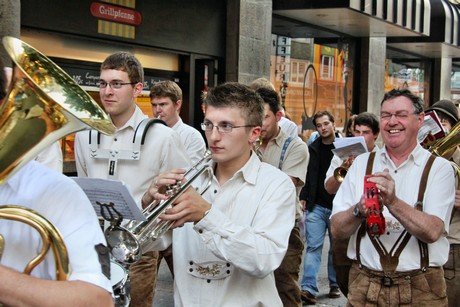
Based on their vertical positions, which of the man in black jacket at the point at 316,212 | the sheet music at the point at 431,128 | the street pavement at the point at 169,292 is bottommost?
the street pavement at the point at 169,292

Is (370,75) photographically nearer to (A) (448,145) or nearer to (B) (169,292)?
(B) (169,292)

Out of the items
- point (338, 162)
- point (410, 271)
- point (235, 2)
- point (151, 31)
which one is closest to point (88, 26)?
point (151, 31)

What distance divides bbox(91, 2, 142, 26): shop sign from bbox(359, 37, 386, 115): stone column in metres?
9.16

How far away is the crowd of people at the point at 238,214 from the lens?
1971 mm

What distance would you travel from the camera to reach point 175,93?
7766 millimetres

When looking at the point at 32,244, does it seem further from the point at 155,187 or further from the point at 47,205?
the point at 155,187

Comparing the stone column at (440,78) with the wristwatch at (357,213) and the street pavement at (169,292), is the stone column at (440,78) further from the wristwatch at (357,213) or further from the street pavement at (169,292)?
the wristwatch at (357,213)

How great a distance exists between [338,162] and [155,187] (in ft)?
9.66

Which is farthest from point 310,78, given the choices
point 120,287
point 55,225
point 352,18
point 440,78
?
point 55,225

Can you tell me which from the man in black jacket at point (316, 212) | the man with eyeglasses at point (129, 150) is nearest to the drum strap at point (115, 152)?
the man with eyeglasses at point (129, 150)

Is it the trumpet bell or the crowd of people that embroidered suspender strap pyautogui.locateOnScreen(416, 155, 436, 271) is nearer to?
the crowd of people

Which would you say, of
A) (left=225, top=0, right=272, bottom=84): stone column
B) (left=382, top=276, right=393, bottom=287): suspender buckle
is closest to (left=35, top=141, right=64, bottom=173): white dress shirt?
(left=382, top=276, right=393, bottom=287): suspender buckle

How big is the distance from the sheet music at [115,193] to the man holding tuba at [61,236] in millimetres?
1001

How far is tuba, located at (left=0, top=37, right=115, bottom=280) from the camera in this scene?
5.94 ft
